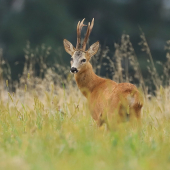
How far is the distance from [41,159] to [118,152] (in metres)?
0.43

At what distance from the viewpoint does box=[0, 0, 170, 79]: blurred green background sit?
1435 centimetres

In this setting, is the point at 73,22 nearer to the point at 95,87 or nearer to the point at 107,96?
the point at 95,87

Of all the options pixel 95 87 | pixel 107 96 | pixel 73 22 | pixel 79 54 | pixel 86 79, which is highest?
pixel 73 22

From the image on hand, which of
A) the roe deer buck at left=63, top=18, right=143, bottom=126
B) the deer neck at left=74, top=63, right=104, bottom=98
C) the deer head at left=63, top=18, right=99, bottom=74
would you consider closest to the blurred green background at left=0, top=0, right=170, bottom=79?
the deer head at left=63, top=18, right=99, bottom=74

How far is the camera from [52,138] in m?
→ 2.79

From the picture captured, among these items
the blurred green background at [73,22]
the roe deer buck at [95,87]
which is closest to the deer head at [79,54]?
the roe deer buck at [95,87]

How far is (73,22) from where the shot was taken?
15.0 m

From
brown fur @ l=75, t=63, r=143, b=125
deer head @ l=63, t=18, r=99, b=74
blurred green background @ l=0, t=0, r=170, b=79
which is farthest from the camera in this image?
blurred green background @ l=0, t=0, r=170, b=79

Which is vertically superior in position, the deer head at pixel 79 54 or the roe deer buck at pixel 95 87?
the deer head at pixel 79 54

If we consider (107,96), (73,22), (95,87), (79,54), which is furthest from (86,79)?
(73,22)

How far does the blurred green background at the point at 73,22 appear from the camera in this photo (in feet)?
47.1

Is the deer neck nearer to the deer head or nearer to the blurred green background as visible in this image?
the deer head

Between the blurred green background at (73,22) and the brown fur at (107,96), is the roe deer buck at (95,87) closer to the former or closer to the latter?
the brown fur at (107,96)

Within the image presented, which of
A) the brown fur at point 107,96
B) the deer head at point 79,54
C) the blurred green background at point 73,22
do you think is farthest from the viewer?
the blurred green background at point 73,22
